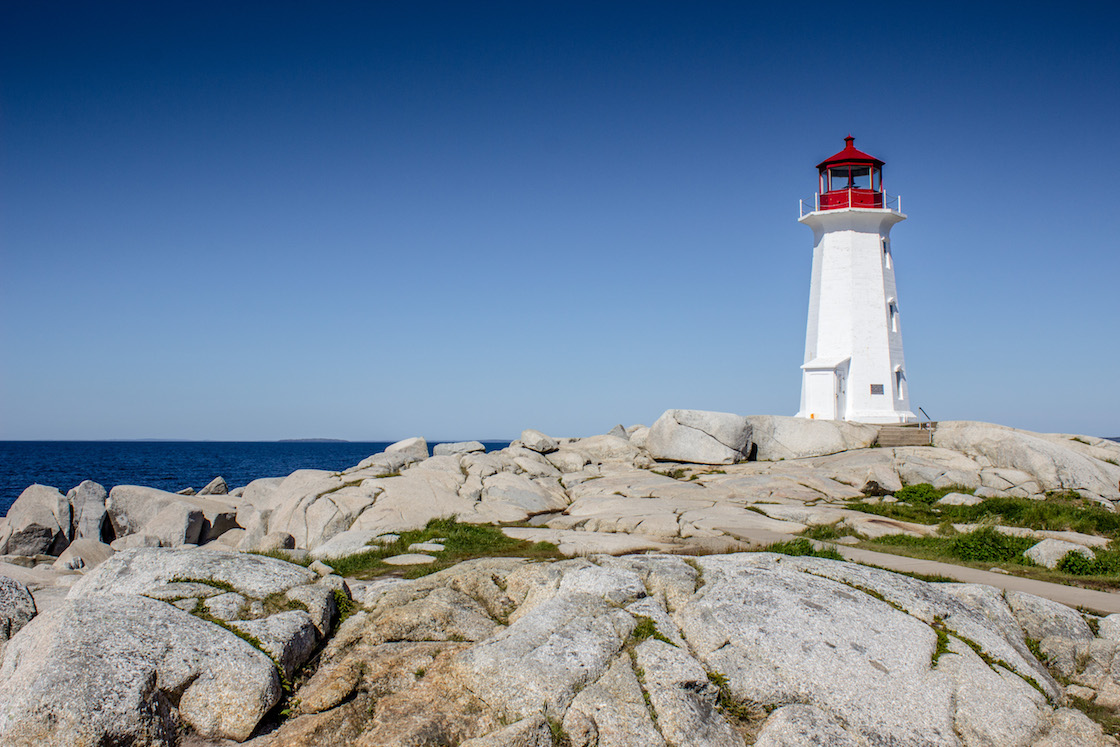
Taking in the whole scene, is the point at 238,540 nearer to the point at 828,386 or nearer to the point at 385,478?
the point at 385,478

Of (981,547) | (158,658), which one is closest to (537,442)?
(981,547)

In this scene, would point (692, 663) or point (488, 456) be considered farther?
point (488, 456)

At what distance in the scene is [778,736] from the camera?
23.2 feet

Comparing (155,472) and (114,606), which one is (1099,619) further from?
(155,472)

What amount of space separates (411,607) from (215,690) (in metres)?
2.55

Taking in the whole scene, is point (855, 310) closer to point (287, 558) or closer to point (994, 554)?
point (994, 554)

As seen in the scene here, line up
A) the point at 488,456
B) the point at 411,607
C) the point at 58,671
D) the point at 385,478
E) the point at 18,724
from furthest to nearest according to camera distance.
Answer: the point at 488,456
the point at 385,478
the point at 411,607
the point at 58,671
the point at 18,724

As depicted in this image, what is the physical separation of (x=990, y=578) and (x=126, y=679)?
12373mm

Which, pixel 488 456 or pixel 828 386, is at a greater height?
pixel 828 386

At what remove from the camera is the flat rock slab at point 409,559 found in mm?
12977

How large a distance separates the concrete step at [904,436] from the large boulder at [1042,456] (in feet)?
1.29

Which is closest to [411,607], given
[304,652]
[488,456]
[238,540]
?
[304,652]

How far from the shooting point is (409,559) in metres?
13.3

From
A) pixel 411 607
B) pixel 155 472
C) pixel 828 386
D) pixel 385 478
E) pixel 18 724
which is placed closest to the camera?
pixel 18 724
